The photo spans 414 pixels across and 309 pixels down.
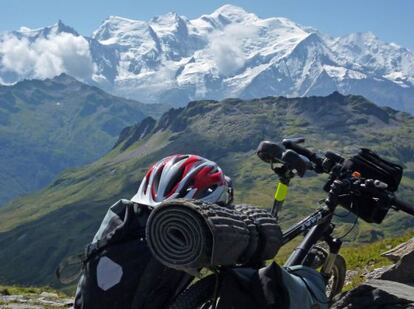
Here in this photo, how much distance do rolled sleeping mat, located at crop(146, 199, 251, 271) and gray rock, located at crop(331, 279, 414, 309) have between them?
3208 mm

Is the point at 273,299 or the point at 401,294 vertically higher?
the point at 273,299

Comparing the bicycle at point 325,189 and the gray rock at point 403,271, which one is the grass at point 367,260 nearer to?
the gray rock at point 403,271

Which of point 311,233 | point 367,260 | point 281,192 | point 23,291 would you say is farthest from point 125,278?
point 23,291

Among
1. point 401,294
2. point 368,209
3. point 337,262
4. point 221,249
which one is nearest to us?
point 221,249

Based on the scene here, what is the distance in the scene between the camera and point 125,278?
5953 mm

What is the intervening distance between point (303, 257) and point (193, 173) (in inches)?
79.3

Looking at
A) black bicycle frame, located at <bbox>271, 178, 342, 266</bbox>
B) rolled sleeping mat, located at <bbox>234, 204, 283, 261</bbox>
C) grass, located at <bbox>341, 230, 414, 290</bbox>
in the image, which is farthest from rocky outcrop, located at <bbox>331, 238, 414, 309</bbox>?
grass, located at <bbox>341, 230, 414, 290</bbox>

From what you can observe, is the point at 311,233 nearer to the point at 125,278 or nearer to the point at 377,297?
the point at 377,297

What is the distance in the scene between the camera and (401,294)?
25.4ft

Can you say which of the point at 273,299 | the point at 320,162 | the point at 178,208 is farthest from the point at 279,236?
the point at 320,162

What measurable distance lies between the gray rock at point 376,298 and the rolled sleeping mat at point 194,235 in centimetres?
321

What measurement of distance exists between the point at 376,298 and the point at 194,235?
3.70 m

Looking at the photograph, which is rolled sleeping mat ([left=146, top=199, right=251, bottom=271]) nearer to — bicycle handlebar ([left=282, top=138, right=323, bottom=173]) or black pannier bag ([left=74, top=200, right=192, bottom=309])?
black pannier bag ([left=74, top=200, right=192, bottom=309])

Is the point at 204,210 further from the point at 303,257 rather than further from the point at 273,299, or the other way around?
the point at 303,257
